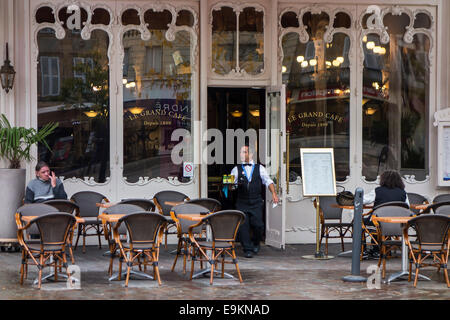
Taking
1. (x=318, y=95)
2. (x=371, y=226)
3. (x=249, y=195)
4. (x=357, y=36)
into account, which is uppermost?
(x=357, y=36)

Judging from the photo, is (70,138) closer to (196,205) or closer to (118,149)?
(118,149)

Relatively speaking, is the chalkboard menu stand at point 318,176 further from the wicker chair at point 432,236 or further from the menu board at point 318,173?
the wicker chair at point 432,236

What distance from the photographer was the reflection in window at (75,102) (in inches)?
513

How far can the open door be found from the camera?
12.3m

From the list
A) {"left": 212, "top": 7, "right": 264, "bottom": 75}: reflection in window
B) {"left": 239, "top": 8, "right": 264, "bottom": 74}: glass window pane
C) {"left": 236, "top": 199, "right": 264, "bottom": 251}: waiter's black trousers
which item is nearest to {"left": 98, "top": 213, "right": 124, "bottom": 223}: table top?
{"left": 236, "top": 199, "right": 264, "bottom": 251}: waiter's black trousers

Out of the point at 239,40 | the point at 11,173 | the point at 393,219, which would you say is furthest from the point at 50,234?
the point at 239,40

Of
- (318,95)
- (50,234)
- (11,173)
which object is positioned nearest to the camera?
(50,234)

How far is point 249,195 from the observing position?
455 inches

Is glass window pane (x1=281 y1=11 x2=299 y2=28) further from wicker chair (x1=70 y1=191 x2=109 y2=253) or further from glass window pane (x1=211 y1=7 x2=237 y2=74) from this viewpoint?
wicker chair (x1=70 y1=191 x2=109 y2=253)

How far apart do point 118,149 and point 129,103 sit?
2.84ft

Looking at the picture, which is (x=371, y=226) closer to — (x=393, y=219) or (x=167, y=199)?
(x=393, y=219)

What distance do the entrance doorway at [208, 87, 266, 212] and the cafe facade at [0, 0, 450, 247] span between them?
55mm

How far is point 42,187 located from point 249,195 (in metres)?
3.23
